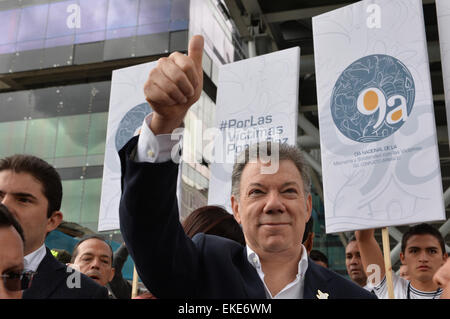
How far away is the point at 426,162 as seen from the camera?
3.27 metres

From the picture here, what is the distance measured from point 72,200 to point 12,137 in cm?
389

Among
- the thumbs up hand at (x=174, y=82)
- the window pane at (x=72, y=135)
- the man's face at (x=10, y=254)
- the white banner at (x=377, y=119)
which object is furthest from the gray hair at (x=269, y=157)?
the window pane at (x=72, y=135)

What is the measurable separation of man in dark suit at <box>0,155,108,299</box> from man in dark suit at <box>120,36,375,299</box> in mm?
434

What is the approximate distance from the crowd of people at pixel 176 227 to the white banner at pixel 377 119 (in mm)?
1838

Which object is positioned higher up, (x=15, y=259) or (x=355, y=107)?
(x=355, y=107)

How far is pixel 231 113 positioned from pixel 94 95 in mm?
16650

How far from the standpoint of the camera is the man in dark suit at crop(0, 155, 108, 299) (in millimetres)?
1538

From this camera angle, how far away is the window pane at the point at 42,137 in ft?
66.3

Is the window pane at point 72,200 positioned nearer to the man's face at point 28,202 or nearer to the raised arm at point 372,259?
the raised arm at point 372,259

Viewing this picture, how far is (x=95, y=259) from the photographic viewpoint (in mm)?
3141

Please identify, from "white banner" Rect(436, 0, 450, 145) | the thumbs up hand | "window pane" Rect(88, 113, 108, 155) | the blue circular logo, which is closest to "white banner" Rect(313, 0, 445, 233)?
the blue circular logo
